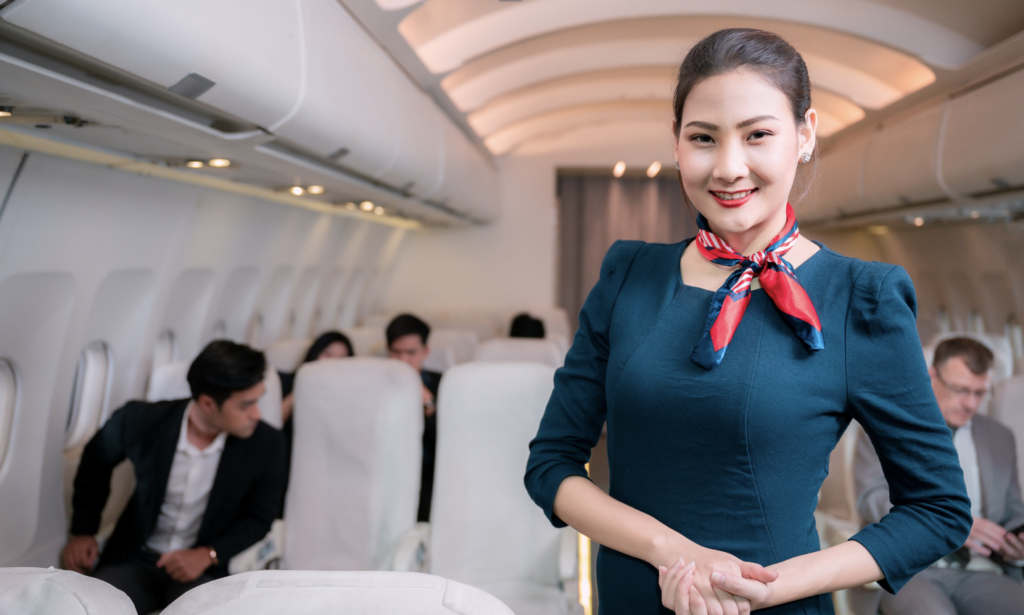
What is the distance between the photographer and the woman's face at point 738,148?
38.9 inches

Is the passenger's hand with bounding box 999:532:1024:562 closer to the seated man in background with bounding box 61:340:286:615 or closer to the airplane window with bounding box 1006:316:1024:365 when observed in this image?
the seated man in background with bounding box 61:340:286:615

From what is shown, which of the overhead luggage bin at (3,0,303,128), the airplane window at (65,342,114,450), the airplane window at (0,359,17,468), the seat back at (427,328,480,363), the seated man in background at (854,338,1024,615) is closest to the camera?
the overhead luggage bin at (3,0,303,128)

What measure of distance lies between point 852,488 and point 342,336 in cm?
318

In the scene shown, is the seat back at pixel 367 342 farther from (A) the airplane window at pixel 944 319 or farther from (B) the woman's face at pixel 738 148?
(A) the airplane window at pixel 944 319

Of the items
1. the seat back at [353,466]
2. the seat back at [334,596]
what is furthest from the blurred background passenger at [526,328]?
the seat back at [334,596]

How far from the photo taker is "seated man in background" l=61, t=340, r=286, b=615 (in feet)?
8.95

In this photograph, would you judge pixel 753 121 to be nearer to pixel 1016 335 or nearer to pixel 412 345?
pixel 412 345

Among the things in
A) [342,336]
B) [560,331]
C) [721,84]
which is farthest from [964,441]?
[560,331]

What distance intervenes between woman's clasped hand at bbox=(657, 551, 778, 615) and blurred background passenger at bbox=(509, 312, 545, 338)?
17.4 ft

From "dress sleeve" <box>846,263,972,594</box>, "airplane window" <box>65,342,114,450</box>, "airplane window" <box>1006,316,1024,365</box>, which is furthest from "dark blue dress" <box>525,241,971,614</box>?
"airplane window" <box>1006,316,1024,365</box>

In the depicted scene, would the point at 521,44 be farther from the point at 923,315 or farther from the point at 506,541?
the point at 923,315

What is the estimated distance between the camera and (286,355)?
14.9 feet

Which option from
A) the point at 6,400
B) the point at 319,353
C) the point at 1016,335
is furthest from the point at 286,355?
the point at 1016,335

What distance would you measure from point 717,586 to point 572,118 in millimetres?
7872
